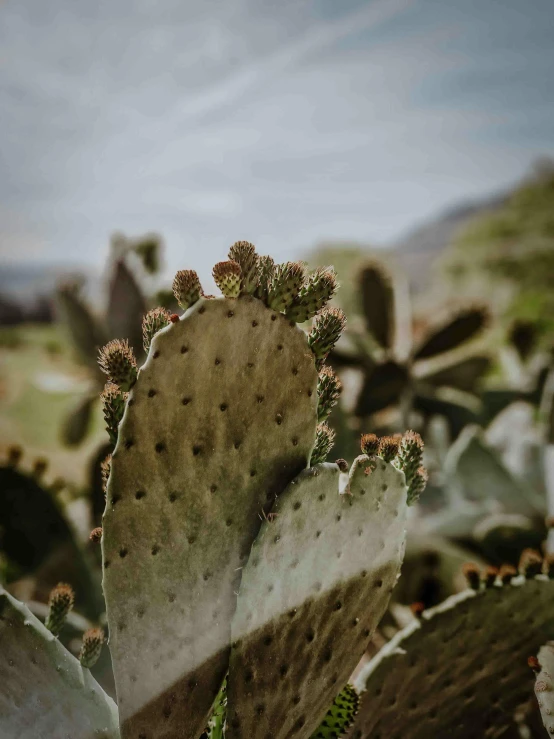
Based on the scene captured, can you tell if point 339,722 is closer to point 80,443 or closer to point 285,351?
point 285,351

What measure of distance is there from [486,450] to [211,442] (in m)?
1.37

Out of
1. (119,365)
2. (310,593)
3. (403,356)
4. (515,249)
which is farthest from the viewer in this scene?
(515,249)

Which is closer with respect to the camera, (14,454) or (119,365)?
(119,365)

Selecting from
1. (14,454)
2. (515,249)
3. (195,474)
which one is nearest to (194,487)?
(195,474)

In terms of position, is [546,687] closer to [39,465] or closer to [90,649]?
[90,649]

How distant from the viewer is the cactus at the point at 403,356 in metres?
2.06

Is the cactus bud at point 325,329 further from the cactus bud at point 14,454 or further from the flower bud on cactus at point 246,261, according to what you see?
the cactus bud at point 14,454

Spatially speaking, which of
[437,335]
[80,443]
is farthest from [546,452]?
[80,443]

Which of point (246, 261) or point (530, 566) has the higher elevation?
point (246, 261)

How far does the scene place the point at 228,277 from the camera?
64 centimetres

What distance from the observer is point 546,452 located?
1752 mm

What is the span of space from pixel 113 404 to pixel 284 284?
0.22 meters

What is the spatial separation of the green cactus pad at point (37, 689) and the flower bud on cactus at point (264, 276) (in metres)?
0.46

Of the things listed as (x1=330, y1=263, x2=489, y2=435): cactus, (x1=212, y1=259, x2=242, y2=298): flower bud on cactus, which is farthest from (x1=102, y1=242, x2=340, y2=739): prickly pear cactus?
(x1=330, y1=263, x2=489, y2=435): cactus
